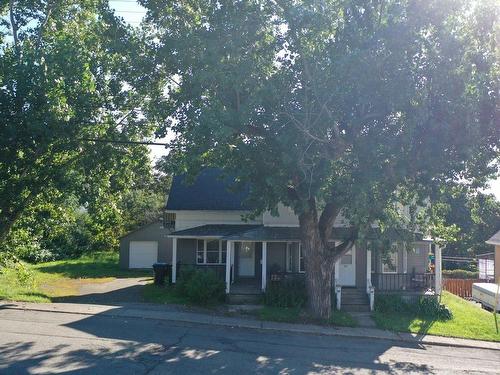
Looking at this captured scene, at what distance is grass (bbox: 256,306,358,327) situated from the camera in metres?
18.0

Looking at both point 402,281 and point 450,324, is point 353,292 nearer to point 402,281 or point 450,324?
point 402,281

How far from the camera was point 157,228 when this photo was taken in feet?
118

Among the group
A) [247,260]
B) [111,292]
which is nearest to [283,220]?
[247,260]

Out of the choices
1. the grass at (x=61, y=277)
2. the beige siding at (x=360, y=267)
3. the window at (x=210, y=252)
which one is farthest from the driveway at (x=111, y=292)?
the beige siding at (x=360, y=267)

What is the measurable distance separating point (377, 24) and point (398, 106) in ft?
7.66

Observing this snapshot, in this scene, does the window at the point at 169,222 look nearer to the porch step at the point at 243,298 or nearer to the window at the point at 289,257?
the window at the point at 289,257

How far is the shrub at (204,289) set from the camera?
66.4ft

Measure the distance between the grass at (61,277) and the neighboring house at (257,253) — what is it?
5.58 m

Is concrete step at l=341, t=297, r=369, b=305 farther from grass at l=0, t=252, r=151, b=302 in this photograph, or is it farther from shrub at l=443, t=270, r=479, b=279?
shrub at l=443, t=270, r=479, b=279

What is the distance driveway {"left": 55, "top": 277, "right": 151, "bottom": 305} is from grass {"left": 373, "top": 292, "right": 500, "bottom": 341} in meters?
9.64

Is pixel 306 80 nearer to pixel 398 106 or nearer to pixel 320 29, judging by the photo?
pixel 320 29

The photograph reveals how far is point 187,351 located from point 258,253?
14.4 metres

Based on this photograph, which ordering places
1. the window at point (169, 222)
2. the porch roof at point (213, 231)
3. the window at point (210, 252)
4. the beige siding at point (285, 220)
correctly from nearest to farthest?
the porch roof at point (213, 231), the beige siding at point (285, 220), the window at point (210, 252), the window at point (169, 222)

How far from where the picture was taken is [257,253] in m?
26.9
